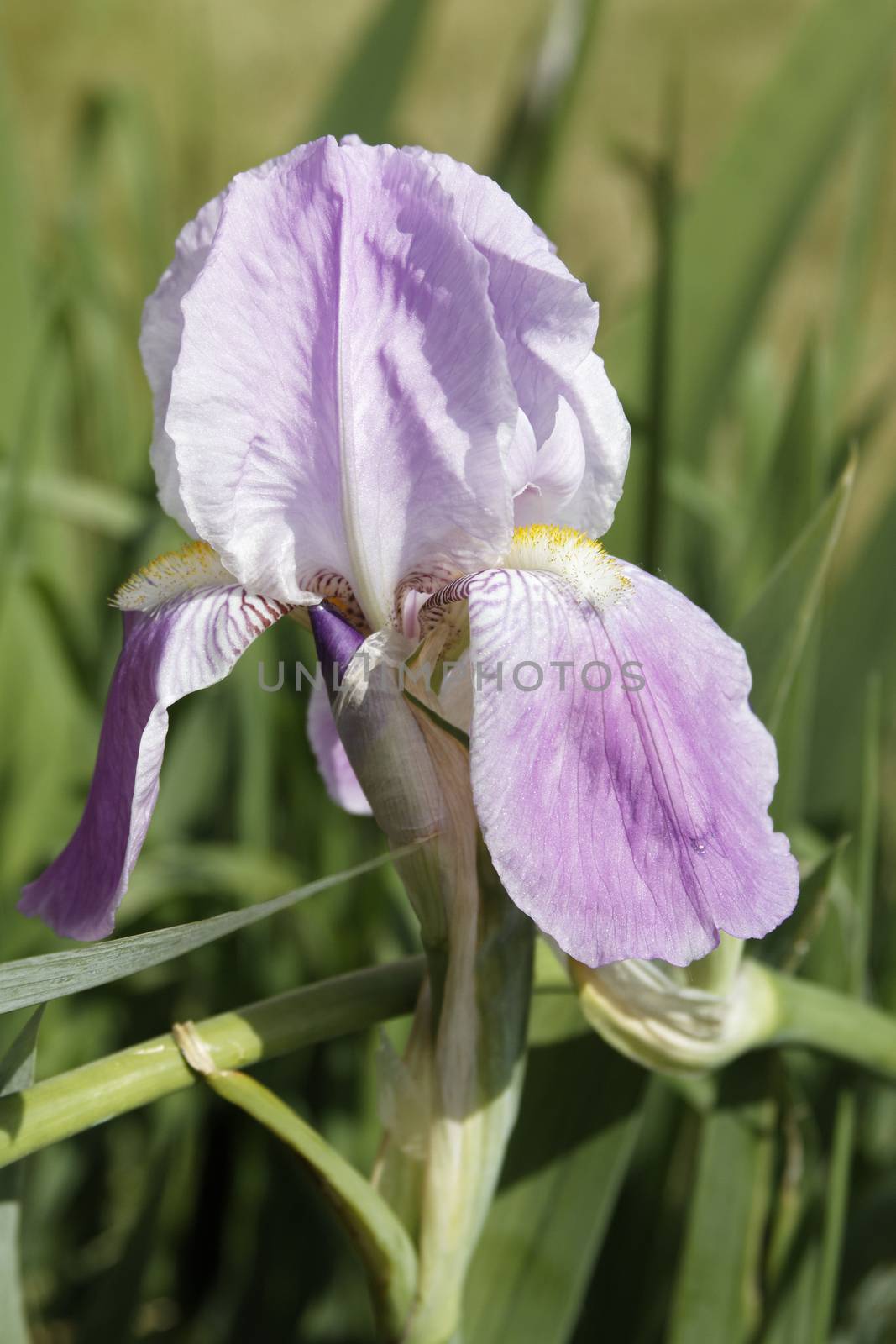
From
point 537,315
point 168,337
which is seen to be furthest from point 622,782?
point 168,337

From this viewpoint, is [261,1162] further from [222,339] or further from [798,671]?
[222,339]

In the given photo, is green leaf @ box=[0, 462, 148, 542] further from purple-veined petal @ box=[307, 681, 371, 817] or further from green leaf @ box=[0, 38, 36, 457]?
purple-veined petal @ box=[307, 681, 371, 817]

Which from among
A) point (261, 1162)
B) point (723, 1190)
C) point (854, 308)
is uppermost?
point (854, 308)

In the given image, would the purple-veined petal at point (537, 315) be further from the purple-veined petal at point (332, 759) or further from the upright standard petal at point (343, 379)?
the purple-veined petal at point (332, 759)

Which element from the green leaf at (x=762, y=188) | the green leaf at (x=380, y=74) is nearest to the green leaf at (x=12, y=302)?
the green leaf at (x=380, y=74)

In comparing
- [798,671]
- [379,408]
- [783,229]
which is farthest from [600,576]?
[783,229]

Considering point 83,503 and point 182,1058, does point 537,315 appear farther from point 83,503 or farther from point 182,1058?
point 83,503
